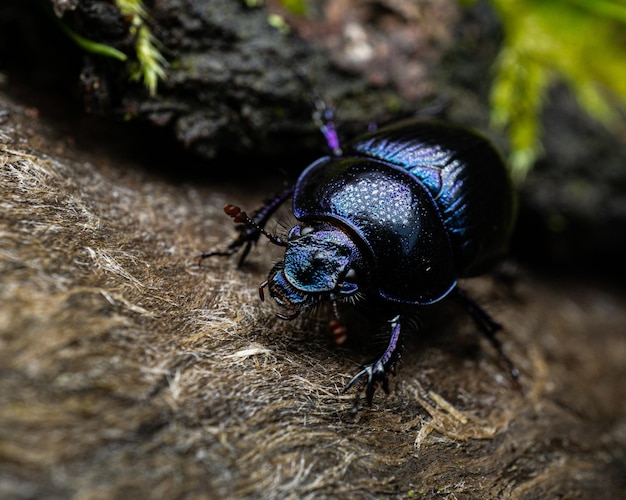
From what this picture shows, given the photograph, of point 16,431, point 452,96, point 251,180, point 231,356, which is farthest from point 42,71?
point 452,96

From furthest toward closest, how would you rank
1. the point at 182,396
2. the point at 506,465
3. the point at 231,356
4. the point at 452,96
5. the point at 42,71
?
the point at 452,96, the point at 42,71, the point at 506,465, the point at 231,356, the point at 182,396

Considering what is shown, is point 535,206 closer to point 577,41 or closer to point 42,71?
point 577,41

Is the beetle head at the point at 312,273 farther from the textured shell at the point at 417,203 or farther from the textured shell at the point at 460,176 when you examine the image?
the textured shell at the point at 460,176

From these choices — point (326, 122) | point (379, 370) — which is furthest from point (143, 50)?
point (379, 370)

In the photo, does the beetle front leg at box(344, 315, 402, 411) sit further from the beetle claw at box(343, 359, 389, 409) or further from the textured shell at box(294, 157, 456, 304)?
the textured shell at box(294, 157, 456, 304)

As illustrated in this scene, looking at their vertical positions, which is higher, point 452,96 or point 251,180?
point 452,96

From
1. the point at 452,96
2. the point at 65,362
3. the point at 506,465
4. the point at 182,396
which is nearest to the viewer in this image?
the point at 65,362

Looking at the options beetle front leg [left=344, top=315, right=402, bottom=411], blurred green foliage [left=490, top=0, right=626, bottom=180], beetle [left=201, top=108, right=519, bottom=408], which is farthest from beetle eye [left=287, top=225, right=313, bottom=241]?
blurred green foliage [left=490, top=0, right=626, bottom=180]
